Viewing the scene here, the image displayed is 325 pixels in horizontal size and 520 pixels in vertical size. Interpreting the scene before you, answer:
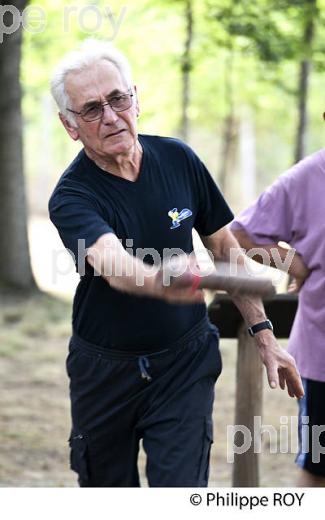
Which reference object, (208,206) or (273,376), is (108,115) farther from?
(273,376)

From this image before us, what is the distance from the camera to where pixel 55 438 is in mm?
6512

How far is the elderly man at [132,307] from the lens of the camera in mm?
3092

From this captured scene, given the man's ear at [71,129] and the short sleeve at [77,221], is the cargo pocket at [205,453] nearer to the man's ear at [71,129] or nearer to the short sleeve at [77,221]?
the short sleeve at [77,221]

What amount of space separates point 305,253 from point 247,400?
40.6 inches

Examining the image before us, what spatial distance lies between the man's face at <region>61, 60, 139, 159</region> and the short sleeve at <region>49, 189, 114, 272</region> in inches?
7.9

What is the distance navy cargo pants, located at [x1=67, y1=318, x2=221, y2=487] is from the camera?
10.7ft

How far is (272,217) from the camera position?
12.3 ft

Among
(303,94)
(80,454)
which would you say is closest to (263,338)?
(80,454)

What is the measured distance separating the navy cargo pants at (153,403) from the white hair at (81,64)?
2.76 ft

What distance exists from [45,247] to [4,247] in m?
8.96

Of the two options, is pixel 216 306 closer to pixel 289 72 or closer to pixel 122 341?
pixel 122 341

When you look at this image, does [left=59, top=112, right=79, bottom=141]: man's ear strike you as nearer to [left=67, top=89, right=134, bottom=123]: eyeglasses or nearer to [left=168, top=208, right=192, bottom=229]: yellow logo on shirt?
[left=67, top=89, right=134, bottom=123]: eyeglasses

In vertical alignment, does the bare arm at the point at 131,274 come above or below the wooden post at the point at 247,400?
above

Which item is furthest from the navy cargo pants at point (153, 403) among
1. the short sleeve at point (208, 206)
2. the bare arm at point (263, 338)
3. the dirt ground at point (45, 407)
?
the dirt ground at point (45, 407)
